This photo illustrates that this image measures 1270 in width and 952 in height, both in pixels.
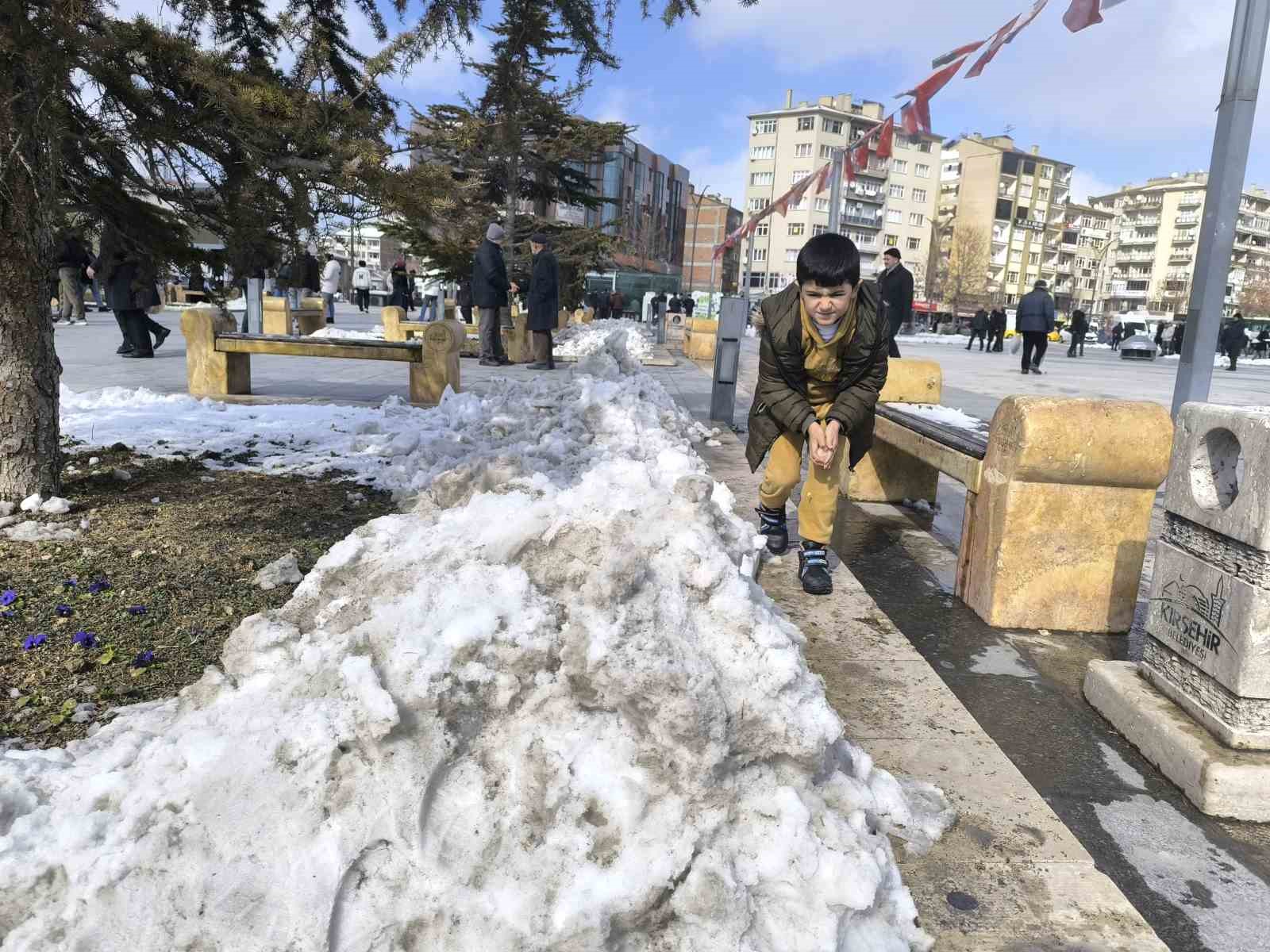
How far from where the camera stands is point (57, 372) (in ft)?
13.3

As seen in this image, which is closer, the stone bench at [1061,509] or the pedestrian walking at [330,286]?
the stone bench at [1061,509]

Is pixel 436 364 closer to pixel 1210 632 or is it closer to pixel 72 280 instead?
pixel 1210 632

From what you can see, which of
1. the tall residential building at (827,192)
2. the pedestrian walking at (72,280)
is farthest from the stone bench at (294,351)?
the tall residential building at (827,192)

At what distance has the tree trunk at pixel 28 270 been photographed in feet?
11.7

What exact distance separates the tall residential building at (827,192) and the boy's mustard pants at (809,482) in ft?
297

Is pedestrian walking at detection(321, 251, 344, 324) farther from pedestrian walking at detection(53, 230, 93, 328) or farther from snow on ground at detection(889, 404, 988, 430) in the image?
snow on ground at detection(889, 404, 988, 430)

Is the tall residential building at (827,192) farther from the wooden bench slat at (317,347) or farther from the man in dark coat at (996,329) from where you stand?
the wooden bench slat at (317,347)

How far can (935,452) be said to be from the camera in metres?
4.34

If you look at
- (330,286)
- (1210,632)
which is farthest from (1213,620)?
(330,286)

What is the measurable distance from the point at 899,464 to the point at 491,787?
466cm

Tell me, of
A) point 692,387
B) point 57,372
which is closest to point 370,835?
point 57,372

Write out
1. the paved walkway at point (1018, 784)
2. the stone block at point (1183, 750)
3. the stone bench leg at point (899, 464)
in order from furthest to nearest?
the stone bench leg at point (899, 464)
the stone block at point (1183, 750)
the paved walkway at point (1018, 784)

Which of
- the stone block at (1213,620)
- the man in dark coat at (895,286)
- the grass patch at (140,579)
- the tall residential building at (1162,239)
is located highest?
the tall residential building at (1162,239)

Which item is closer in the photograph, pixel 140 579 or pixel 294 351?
pixel 140 579
